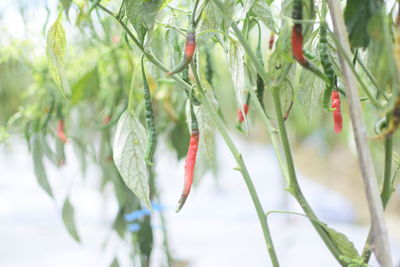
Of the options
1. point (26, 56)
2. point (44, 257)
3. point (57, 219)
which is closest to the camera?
point (26, 56)

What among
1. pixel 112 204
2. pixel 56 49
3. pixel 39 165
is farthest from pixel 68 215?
pixel 112 204

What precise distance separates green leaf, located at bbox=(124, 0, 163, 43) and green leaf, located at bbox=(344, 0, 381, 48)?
0.14 metres

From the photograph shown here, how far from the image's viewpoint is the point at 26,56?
3.14 feet

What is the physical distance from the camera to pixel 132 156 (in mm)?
413

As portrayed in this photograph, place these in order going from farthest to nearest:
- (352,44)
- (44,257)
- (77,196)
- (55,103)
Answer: (77,196), (44,257), (55,103), (352,44)

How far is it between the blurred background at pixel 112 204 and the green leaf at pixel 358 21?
0.50 ft

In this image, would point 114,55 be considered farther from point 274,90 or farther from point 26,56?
point 274,90

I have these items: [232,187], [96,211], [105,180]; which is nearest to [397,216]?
[232,187]

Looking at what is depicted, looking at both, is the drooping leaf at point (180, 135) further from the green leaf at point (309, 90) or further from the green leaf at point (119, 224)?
the green leaf at point (309, 90)

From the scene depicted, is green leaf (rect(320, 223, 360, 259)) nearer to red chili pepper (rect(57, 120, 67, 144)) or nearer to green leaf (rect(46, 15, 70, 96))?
green leaf (rect(46, 15, 70, 96))

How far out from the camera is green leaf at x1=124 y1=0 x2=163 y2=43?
1.20ft

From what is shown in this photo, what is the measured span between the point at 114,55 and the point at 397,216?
3181 millimetres

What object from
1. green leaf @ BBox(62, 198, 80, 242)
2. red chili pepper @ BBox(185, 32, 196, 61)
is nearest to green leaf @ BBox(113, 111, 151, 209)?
red chili pepper @ BBox(185, 32, 196, 61)

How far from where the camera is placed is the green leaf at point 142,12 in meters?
0.36
